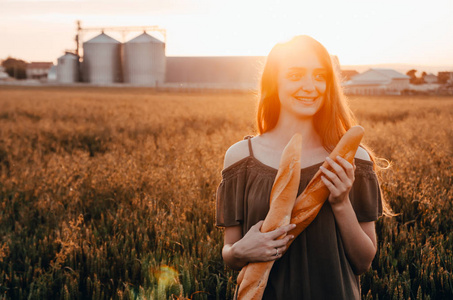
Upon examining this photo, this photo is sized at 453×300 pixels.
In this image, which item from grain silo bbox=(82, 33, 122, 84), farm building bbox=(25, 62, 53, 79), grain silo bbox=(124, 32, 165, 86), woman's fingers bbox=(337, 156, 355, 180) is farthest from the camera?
farm building bbox=(25, 62, 53, 79)

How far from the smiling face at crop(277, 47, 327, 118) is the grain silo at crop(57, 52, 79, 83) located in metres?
→ 66.3

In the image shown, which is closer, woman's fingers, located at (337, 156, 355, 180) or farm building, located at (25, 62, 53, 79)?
woman's fingers, located at (337, 156, 355, 180)

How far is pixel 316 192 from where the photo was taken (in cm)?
164

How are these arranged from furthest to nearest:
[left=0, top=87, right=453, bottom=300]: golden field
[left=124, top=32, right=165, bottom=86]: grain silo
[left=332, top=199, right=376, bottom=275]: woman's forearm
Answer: [left=124, top=32, right=165, bottom=86]: grain silo
[left=0, top=87, right=453, bottom=300]: golden field
[left=332, top=199, right=376, bottom=275]: woman's forearm

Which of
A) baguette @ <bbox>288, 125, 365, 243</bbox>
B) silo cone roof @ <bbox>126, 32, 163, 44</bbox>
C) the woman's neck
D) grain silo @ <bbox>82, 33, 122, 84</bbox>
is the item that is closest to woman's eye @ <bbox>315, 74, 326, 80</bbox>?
the woman's neck

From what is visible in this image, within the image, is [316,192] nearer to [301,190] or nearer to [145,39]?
[301,190]

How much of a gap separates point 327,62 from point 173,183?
11.0ft

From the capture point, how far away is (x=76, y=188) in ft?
16.4

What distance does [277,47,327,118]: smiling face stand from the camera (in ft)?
5.80

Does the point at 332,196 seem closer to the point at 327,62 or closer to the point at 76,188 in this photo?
the point at 327,62

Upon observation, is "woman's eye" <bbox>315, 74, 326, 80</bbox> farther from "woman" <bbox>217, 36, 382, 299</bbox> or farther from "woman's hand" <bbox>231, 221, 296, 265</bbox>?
"woman's hand" <bbox>231, 221, 296, 265</bbox>

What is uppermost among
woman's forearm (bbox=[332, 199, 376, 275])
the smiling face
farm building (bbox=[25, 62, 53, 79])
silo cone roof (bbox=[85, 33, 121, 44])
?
silo cone roof (bbox=[85, 33, 121, 44])

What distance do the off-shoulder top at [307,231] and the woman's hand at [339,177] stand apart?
0.19 m

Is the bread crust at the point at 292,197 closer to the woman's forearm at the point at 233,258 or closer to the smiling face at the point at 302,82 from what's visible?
the woman's forearm at the point at 233,258
